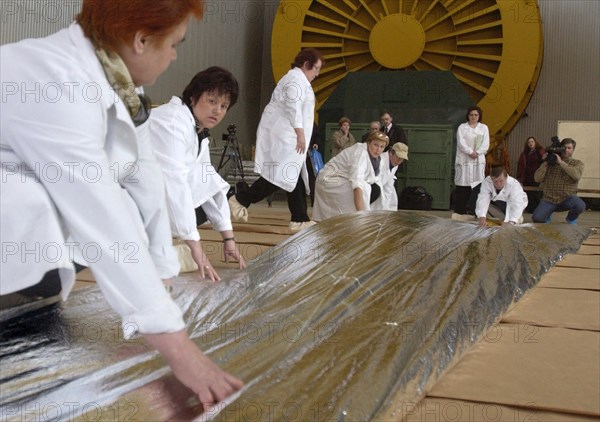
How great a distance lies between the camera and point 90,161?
789 millimetres

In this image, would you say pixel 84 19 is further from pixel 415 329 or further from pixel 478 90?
pixel 478 90

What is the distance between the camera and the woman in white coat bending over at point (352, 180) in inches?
142

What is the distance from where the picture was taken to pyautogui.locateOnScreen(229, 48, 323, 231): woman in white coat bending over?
349 centimetres

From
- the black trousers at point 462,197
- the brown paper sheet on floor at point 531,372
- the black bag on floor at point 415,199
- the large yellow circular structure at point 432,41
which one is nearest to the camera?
the brown paper sheet on floor at point 531,372

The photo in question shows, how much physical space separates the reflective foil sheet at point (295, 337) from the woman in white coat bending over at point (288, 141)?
4.81 feet

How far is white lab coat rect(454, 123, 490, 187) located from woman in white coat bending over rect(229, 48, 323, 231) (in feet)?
7.64

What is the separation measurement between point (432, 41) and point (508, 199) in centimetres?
413

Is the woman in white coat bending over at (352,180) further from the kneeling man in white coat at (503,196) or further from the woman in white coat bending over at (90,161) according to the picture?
the woman in white coat bending over at (90,161)

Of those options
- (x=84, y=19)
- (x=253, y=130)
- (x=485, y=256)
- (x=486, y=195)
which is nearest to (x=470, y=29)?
(x=253, y=130)

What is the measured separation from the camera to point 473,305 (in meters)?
1.51

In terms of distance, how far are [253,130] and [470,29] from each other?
2.90 meters

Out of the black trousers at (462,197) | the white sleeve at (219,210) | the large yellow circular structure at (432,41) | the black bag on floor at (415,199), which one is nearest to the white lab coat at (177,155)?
the white sleeve at (219,210)

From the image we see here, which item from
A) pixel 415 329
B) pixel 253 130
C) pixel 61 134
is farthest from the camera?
pixel 253 130

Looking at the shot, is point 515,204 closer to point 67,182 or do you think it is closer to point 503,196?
point 503,196
